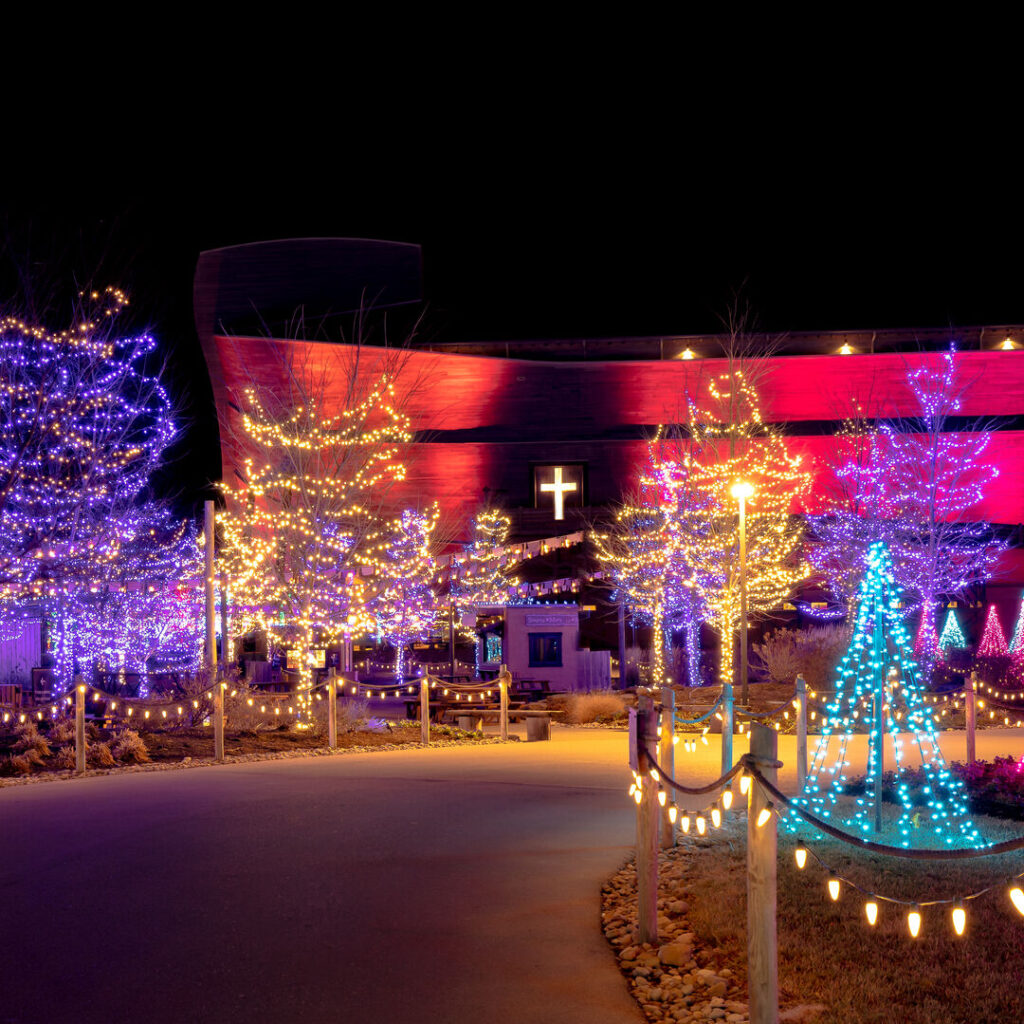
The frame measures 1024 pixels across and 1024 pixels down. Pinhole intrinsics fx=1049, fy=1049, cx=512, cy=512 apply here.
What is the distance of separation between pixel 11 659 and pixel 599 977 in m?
29.9

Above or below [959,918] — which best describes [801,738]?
below

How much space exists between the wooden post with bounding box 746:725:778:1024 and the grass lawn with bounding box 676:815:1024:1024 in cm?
58

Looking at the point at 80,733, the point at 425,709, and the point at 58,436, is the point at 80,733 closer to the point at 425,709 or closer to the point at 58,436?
the point at 425,709

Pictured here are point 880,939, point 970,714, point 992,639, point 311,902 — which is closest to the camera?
point 880,939

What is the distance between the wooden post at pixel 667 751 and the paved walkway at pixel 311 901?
0.47 metres

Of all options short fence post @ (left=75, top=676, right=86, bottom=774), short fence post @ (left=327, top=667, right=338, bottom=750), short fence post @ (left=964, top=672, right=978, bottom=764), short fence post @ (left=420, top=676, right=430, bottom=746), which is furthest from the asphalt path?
short fence post @ (left=420, top=676, right=430, bottom=746)

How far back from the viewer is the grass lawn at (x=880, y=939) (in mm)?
5152

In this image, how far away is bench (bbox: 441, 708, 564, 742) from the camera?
1998 cm

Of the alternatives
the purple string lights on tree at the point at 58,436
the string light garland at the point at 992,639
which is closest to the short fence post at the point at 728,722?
the purple string lights on tree at the point at 58,436

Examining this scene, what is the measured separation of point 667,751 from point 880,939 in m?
2.62

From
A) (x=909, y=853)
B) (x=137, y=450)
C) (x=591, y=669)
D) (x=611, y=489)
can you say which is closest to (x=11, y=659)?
(x=137, y=450)

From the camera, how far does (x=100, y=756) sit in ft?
50.9

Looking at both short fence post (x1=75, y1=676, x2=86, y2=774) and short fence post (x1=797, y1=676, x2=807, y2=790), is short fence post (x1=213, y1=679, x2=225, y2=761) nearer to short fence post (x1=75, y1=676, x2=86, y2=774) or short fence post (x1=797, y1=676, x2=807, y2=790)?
short fence post (x1=75, y1=676, x2=86, y2=774)

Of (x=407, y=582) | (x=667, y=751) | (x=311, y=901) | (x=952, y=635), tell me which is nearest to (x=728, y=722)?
(x=667, y=751)
